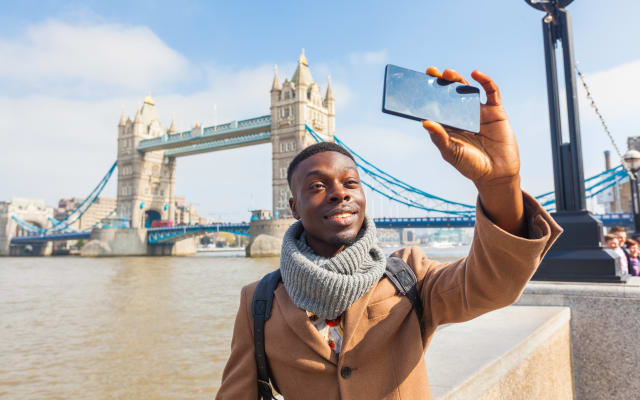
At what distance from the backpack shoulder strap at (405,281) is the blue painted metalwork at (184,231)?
3364 centimetres

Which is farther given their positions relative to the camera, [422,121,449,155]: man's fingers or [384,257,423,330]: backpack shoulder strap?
[384,257,423,330]: backpack shoulder strap

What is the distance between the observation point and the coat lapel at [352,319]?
941 mm

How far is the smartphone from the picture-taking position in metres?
0.76

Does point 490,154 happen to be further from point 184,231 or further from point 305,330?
point 184,231

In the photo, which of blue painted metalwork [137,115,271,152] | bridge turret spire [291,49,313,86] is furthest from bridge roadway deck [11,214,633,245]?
bridge turret spire [291,49,313,86]

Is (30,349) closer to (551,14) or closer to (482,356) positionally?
(482,356)

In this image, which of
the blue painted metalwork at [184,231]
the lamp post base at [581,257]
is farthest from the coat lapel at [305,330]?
the blue painted metalwork at [184,231]

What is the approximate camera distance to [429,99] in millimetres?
779

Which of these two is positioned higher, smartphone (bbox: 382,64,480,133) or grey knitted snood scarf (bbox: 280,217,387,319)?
smartphone (bbox: 382,64,480,133)

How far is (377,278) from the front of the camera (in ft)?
3.23

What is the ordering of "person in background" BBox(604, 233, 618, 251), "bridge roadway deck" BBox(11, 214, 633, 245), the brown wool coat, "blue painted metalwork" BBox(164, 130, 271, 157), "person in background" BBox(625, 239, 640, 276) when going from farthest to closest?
"blue painted metalwork" BBox(164, 130, 271, 157)
"bridge roadway deck" BBox(11, 214, 633, 245)
"person in background" BBox(625, 239, 640, 276)
"person in background" BBox(604, 233, 618, 251)
the brown wool coat

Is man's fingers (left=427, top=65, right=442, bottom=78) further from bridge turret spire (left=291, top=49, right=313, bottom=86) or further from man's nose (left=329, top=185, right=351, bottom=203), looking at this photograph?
bridge turret spire (left=291, top=49, right=313, bottom=86)

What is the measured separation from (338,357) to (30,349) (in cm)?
625

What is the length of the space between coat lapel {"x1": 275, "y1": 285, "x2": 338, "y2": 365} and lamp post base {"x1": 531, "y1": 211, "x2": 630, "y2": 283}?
2.49m
